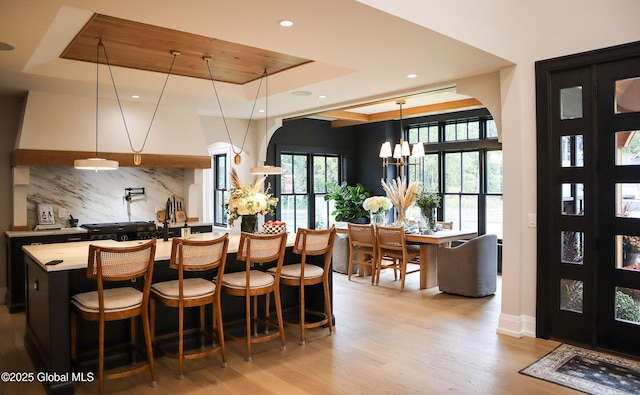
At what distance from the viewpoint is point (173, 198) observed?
6.90m

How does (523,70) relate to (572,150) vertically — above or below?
above

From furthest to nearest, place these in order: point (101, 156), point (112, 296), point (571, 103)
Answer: point (101, 156) < point (571, 103) < point (112, 296)

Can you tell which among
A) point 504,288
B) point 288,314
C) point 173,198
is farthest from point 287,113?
point 504,288

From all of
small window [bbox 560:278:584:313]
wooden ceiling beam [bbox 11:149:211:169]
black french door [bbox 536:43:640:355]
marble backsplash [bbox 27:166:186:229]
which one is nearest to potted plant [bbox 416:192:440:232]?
black french door [bbox 536:43:640:355]

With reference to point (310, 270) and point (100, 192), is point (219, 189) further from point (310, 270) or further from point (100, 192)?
point (310, 270)

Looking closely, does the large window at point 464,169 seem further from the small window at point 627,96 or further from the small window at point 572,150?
the small window at point 627,96

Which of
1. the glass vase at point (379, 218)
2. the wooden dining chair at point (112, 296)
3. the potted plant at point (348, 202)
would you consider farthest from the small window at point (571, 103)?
the potted plant at point (348, 202)

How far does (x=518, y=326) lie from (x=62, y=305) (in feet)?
12.2

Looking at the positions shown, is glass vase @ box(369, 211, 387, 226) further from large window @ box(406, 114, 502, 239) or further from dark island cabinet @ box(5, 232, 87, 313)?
dark island cabinet @ box(5, 232, 87, 313)

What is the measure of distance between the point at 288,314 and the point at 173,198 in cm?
313

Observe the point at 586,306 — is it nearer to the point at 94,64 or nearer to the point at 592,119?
the point at 592,119

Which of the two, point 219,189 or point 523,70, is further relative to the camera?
point 219,189

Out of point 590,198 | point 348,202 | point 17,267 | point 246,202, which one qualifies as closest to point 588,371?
point 590,198

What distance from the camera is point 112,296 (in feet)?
10.7
